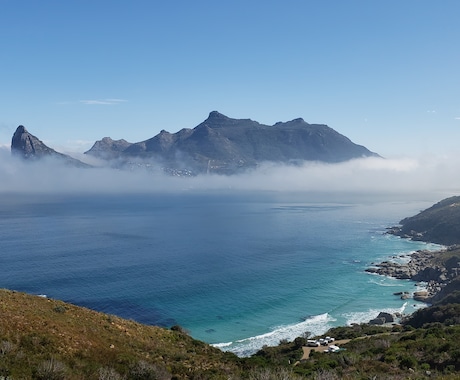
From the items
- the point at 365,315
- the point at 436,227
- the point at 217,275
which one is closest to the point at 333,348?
the point at 365,315

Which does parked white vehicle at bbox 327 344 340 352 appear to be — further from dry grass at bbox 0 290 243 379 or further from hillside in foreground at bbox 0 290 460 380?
dry grass at bbox 0 290 243 379

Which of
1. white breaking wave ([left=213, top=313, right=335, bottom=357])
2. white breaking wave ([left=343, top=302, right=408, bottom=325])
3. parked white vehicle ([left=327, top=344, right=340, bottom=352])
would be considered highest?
parked white vehicle ([left=327, top=344, right=340, bottom=352])

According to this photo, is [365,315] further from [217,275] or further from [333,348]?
[217,275]

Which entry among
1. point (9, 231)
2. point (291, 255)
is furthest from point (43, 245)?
point (291, 255)

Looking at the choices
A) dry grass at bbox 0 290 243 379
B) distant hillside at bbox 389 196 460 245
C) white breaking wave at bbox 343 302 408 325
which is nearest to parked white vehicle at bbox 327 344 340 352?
dry grass at bbox 0 290 243 379

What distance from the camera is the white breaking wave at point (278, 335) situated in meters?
51.2

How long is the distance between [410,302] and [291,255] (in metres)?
42.3

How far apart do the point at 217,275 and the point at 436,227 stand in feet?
309

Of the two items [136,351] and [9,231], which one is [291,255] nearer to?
[136,351]

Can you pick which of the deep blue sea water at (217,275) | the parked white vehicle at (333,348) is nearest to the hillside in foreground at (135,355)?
the parked white vehicle at (333,348)

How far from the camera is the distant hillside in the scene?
134875mm

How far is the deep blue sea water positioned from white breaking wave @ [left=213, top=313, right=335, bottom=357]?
14 cm

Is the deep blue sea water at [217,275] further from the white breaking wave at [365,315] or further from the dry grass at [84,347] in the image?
the dry grass at [84,347]

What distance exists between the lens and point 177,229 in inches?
6403
